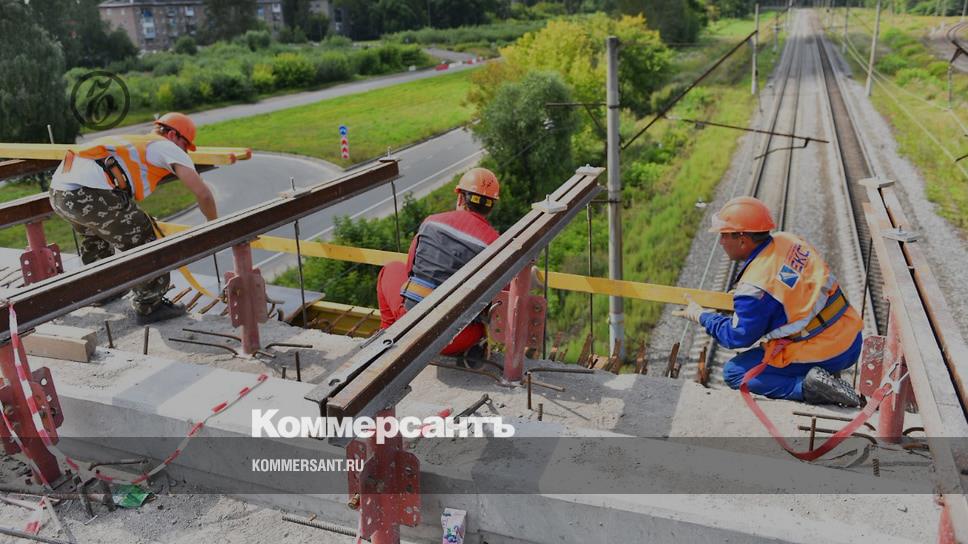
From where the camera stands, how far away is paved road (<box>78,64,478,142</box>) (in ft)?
148

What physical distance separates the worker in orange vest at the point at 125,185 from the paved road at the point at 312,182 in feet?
52.4

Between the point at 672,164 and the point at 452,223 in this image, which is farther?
the point at 672,164

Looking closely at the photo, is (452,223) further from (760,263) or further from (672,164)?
(672,164)

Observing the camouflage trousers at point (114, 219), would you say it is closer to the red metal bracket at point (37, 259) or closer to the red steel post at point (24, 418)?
the red metal bracket at point (37, 259)

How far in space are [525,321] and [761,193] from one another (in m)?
20.1

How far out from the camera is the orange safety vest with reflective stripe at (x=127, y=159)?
5629mm

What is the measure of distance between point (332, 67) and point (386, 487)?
217 ft

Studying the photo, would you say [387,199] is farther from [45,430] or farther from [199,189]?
[45,430]

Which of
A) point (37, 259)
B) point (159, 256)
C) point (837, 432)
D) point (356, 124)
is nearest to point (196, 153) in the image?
point (37, 259)

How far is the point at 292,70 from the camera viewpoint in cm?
6178

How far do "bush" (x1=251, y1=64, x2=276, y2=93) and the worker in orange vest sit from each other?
55204 mm

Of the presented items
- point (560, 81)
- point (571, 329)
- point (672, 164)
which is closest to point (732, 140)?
point (672, 164)

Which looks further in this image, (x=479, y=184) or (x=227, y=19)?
(x=227, y=19)

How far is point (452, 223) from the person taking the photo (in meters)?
4.98
